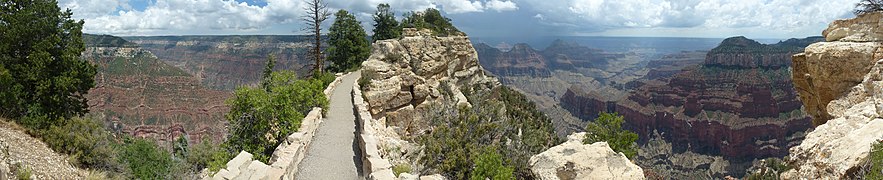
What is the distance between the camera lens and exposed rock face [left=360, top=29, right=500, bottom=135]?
25.2 m

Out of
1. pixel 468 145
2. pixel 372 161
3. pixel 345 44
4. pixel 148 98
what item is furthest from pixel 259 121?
pixel 148 98

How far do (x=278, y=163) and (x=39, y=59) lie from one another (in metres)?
13.1

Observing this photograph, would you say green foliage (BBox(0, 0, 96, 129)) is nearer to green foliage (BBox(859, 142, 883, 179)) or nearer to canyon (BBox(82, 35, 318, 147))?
green foliage (BBox(859, 142, 883, 179))

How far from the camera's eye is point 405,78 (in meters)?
27.2

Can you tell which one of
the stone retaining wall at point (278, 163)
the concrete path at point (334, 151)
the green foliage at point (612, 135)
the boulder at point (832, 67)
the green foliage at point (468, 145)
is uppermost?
the boulder at point (832, 67)

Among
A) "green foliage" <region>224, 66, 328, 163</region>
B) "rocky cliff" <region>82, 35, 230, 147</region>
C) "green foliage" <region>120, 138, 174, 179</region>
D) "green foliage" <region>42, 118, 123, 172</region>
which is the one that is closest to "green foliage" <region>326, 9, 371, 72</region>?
"green foliage" <region>120, 138, 174, 179</region>

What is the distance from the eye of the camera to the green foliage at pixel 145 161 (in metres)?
20.3

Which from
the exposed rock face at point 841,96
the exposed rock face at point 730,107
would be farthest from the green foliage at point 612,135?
the exposed rock face at point 730,107

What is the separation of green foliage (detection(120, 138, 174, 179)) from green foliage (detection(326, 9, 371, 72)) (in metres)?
19.3

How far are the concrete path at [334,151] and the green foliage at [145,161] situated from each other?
24.8 ft

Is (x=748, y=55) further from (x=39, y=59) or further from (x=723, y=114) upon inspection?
(x=39, y=59)

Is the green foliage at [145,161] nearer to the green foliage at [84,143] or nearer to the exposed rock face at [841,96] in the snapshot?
the green foliage at [84,143]

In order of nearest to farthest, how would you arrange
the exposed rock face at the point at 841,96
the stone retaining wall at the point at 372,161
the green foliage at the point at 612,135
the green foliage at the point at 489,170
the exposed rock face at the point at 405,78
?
1. the exposed rock face at the point at 841,96
2. the stone retaining wall at the point at 372,161
3. the green foliage at the point at 489,170
4. the green foliage at the point at 612,135
5. the exposed rock face at the point at 405,78

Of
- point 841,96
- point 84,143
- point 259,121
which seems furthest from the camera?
point 84,143
